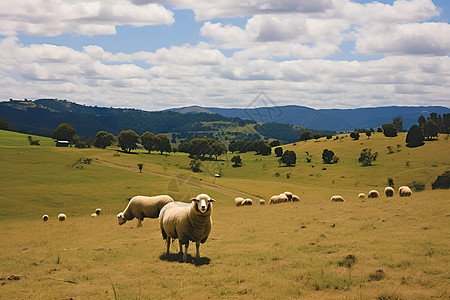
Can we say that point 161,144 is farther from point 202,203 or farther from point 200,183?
point 202,203

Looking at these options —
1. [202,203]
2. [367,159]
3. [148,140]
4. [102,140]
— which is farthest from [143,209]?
[102,140]

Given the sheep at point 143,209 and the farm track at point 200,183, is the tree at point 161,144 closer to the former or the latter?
the farm track at point 200,183

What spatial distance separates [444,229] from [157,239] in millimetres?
14894

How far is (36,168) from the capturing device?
7094cm

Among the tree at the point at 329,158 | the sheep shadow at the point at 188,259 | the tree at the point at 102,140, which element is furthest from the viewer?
the tree at the point at 102,140

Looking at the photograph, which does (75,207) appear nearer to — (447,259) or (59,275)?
(59,275)

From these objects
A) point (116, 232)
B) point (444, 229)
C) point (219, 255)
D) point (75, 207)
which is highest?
point (444, 229)

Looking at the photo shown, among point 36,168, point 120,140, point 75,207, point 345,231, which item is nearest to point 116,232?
point 345,231

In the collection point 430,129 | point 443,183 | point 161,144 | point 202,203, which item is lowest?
point 443,183

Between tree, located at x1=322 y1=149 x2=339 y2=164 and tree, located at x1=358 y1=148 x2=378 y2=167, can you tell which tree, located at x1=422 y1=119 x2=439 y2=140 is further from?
tree, located at x1=322 y1=149 x2=339 y2=164

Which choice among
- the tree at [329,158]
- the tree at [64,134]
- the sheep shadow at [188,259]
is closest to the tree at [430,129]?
the tree at [329,158]

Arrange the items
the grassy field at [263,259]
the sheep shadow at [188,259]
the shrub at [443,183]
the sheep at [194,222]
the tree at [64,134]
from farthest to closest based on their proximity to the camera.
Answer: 1. the tree at [64,134]
2. the shrub at [443,183]
3. the sheep at [194,222]
4. the sheep shadow at [188,259]
5. the grassy field at [263,259]

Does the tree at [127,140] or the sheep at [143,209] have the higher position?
the tree at [127,140]

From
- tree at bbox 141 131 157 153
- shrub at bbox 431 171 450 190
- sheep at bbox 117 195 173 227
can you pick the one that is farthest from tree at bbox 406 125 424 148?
sheep at bbox 117 195 173 227
